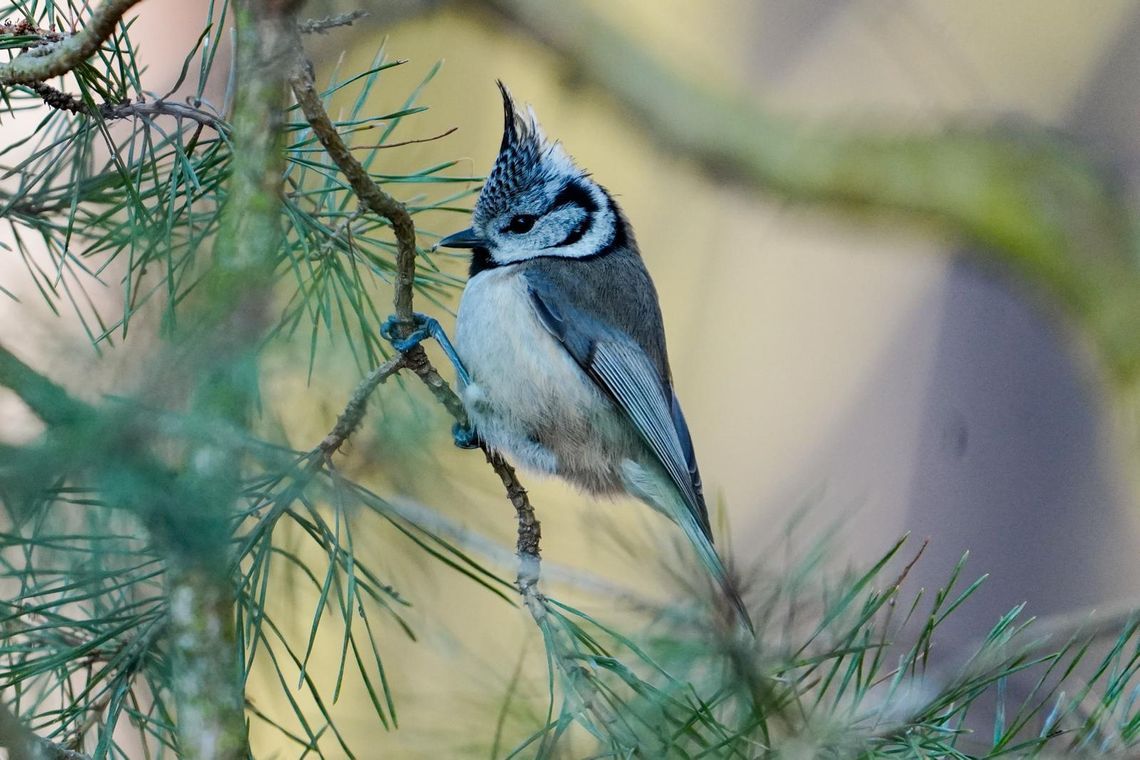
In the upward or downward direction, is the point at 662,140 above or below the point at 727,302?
above

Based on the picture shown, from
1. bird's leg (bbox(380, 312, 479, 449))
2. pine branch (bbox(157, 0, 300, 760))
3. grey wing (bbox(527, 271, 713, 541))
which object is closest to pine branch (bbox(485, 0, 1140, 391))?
grey wing (bbox(527, 271, 713, 541))

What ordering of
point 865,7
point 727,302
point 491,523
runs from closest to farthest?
point 491,523
point 865,7
point 727,302

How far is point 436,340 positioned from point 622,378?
282 mm

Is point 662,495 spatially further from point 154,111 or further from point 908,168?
point 908,168

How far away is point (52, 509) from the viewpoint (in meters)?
0.55

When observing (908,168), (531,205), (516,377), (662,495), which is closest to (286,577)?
(516,377)

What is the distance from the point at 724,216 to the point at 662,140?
0.71 ft

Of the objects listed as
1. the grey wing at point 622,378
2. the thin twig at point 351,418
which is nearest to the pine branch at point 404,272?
the thin twig at point 351,418

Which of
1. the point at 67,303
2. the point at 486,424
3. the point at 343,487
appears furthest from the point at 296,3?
the point at 67,303

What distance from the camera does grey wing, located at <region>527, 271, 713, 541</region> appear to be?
1.34m

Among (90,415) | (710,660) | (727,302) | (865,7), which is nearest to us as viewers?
(90,415)

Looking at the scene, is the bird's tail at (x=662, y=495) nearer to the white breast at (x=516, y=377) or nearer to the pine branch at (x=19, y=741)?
the white breast at (x=516, y=377)

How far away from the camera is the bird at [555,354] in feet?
4.22

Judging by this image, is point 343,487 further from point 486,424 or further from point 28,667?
point 486,424
